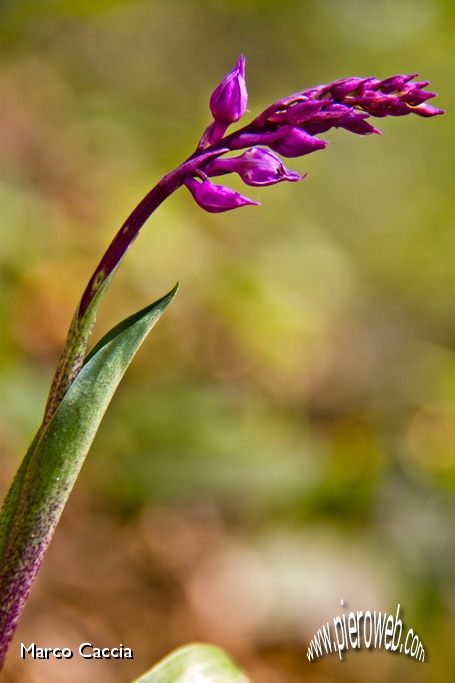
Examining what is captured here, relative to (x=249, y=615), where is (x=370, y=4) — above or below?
above

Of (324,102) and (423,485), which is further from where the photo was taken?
(423,485)

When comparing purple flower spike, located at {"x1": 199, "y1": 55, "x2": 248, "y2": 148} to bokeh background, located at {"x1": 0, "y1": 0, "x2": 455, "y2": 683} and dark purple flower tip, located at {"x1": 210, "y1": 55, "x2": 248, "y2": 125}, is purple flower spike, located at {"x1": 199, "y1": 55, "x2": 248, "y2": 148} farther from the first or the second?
bokeh background, located at {"x1": 0, "y1": 0, "x2": 455, "y2": 683}

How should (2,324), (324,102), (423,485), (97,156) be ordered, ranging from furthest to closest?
(97,156) < (423,485) < (2,324) < (324,102)

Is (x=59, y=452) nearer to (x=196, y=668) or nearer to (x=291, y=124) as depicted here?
(x=291, y=124)

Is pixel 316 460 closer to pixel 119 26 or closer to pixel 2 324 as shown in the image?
pixel 2 324

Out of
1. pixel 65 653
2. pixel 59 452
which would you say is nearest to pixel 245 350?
pixel 65 653

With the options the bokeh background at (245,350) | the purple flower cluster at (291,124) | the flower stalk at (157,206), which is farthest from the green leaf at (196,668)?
the bokeh background at (245,350)

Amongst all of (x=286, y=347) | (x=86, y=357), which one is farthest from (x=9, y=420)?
(x=86, y=357)

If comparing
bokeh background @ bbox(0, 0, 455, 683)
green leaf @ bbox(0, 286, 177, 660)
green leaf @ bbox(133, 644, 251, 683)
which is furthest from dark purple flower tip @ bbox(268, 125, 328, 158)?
bokeh background @ bbox(0, 0, 455, 683)
